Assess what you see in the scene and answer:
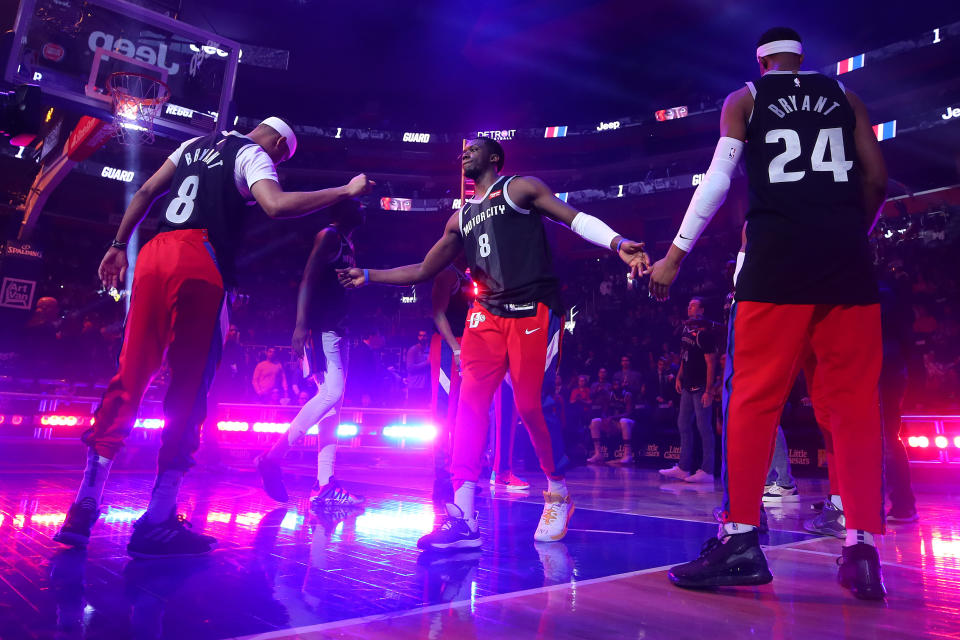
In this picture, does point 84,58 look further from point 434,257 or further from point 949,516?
point 949,516

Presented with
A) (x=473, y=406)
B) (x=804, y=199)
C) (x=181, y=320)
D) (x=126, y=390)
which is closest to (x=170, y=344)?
(x=181, y=320)

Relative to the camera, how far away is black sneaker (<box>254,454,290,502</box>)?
399 centimetres

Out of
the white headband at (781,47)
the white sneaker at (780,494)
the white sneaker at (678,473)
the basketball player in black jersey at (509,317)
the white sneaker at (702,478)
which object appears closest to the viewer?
the white headband at (781,47)

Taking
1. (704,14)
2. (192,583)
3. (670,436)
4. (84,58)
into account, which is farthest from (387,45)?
(192,583)

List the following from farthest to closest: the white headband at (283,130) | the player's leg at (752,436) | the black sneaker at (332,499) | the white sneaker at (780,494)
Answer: the white sneaker at (780,494)
the black sneaker at (332,499)
the white headband at (283,130)
the player's leg at (752,436)

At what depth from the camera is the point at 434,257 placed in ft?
10.9

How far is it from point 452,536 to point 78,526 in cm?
159

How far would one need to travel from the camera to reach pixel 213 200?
108 inches

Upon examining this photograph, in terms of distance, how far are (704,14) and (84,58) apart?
18.4 metres

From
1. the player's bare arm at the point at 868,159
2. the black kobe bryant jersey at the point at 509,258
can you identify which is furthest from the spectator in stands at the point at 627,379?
the player's bare arm at the point at 868,159

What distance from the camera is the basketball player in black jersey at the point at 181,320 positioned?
2516mm

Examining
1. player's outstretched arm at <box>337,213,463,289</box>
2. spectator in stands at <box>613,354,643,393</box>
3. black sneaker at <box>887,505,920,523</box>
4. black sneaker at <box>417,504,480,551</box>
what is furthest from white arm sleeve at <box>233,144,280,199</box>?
spectator in stands at <box>613,354,643,393</box>

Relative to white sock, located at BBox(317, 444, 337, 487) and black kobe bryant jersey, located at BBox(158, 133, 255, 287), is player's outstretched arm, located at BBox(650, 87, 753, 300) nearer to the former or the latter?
black kobe bryant jersey, located at BBox(158, 133, 255, 287)

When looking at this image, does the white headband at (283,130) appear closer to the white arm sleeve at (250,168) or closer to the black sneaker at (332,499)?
the white arm sleeve at (250,168)
